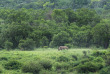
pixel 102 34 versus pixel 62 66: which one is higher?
pixel 102 34

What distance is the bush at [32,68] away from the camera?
19.0 metres

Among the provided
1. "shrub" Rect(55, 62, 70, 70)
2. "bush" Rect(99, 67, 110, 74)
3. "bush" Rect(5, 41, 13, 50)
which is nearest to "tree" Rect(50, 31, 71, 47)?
"bush" Rect(5, 41, 13, 50)

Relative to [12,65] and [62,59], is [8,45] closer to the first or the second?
[12,65]

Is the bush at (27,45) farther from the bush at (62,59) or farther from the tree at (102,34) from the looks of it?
the tree at (102,34)

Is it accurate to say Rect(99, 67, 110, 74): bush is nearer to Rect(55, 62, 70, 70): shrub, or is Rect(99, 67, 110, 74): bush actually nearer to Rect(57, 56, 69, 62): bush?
Rect(55, 62, 70, 70): shrub

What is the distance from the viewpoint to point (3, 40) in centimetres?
3362

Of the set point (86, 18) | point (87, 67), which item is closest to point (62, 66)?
point (87, 67)

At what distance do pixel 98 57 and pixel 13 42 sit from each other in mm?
15560

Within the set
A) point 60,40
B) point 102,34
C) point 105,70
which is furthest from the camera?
point 60,40

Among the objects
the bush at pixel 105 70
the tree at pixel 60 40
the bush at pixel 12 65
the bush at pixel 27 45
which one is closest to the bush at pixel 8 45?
the bush at pixel 27 45

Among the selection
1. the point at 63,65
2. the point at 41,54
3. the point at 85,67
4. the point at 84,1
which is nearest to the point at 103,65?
the point at 85,67

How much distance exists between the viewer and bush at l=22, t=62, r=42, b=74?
19038 mm

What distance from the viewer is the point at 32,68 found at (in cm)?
1906

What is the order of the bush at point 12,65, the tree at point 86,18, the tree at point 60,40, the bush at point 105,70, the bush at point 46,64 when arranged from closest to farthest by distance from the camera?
the bush at point 105,70 < the bush at point 46,64 < the bush at point 12,65 < the tree at point 60,40 < the tree at point 86,18
